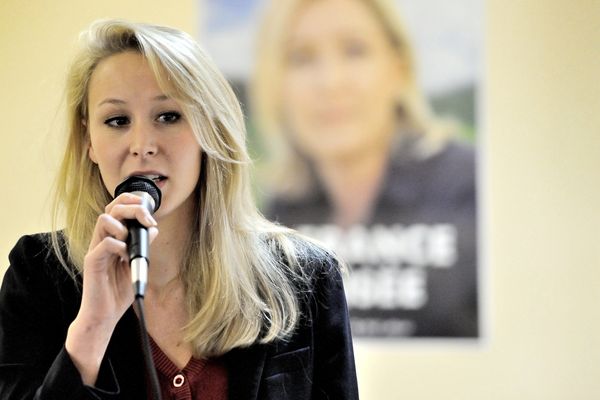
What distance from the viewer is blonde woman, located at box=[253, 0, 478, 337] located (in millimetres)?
3225

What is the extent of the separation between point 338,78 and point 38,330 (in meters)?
2.08

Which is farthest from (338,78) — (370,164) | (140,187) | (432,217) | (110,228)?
(110,228)

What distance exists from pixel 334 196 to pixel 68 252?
1.87m

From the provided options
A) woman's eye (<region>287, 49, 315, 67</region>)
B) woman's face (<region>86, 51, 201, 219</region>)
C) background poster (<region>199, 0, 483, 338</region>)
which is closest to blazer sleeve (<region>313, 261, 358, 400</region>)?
woman's face (<region>86, 51, 201, 219</region>)

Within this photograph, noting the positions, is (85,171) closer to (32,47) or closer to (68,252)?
(68,252)

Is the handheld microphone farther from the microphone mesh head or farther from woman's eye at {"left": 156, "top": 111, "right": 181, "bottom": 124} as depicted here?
woman's eye at {"left": 156, "top": 111, "right": 181, "bottom": 124}

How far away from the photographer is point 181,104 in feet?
4.60

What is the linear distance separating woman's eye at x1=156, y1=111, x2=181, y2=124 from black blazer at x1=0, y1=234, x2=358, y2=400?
1.01 feet

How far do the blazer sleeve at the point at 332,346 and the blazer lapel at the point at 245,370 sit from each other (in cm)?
11

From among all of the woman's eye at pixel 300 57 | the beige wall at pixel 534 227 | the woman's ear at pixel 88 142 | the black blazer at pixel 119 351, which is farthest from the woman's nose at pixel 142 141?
the woman's eye at pixel 300 57

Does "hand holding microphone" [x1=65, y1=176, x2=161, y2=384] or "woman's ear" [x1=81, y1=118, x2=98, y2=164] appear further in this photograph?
"woman's ear" [x1=81, y1=118, x2=98, y2=164]

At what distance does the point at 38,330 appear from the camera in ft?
4.57

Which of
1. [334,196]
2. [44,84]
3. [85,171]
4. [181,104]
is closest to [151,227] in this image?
[181,104]

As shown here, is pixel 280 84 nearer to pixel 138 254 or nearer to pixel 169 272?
pixel 169 272
